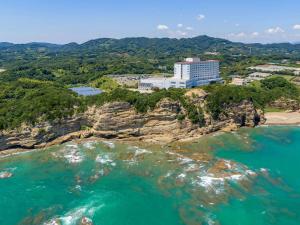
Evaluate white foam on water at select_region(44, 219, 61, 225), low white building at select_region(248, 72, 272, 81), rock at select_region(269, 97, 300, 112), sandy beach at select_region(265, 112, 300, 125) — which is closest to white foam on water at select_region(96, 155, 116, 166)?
white foam on water at select_region(44, 219, 61, 225)

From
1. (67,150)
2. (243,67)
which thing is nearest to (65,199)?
(67,150)

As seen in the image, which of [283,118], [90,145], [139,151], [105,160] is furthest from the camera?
[283,118]

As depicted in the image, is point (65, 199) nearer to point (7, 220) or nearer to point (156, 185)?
point (7, 220)

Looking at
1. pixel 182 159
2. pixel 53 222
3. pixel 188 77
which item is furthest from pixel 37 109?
pixel 188 77

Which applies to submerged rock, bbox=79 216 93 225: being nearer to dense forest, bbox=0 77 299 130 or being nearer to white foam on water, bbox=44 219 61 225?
white foam on water, bbox=44 219 61 225

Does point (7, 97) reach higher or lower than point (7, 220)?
higher

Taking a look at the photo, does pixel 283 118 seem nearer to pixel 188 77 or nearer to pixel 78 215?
pixel 188 77
